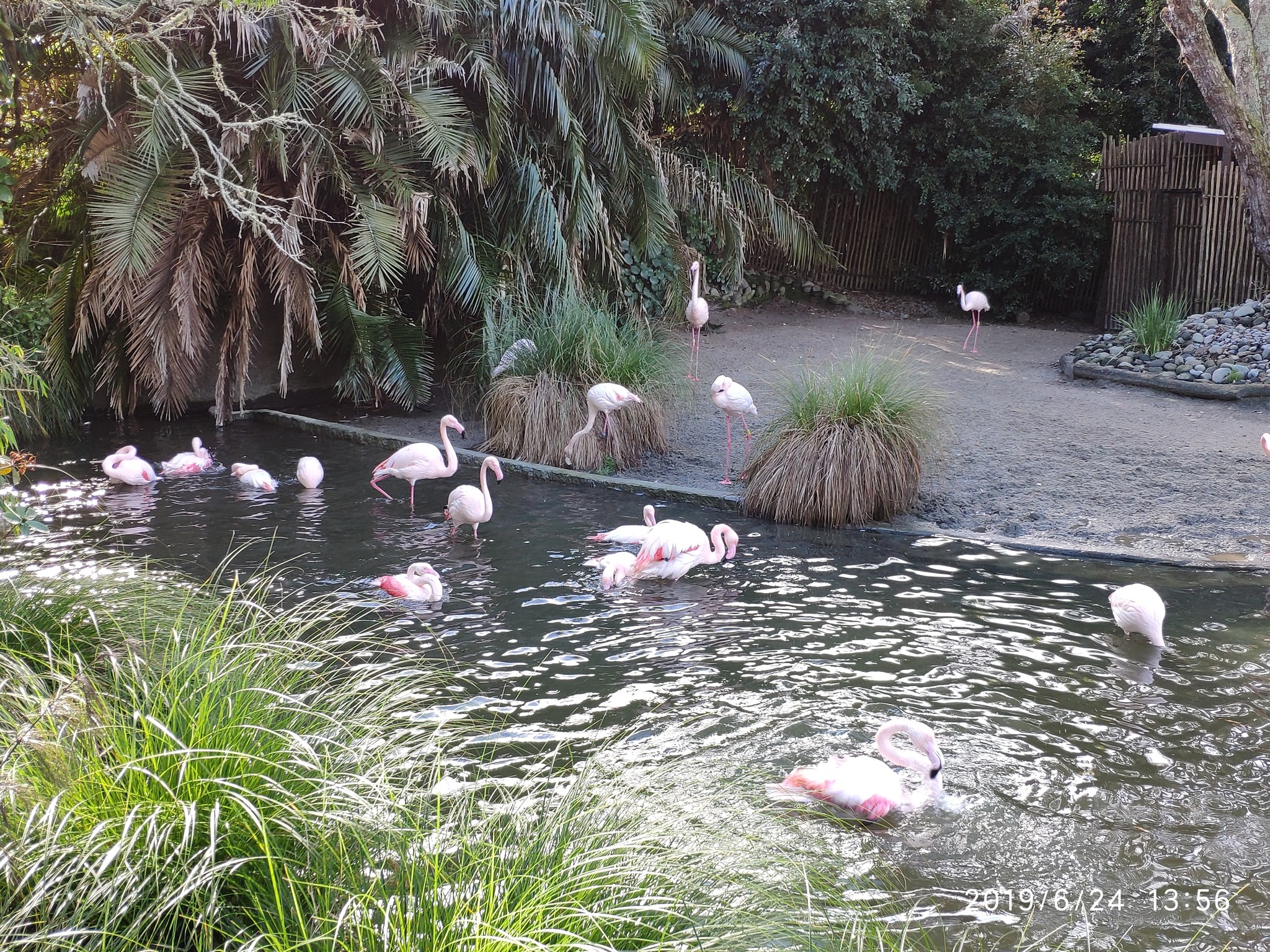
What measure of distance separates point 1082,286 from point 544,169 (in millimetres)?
9182

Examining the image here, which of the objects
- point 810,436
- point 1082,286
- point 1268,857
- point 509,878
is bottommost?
point 1268,857

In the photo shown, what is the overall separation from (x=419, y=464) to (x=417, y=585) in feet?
6.96

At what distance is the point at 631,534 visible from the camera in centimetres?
680

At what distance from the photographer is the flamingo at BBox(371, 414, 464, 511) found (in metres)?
7.91

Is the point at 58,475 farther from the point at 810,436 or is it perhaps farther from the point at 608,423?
the point at 810,436

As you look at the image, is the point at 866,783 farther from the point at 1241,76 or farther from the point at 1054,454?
the point at 1241,76

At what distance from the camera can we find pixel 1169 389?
10.9 meters

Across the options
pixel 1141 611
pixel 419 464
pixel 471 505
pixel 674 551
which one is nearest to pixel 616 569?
pixel 674 551

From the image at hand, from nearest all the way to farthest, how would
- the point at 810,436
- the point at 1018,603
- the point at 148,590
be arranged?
the point at 148,590, the point at 1018,603, the point at 810,436

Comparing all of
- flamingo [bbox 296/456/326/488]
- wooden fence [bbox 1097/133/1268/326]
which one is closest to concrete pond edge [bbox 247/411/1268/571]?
flamingo [bbox 296/456/326/488]

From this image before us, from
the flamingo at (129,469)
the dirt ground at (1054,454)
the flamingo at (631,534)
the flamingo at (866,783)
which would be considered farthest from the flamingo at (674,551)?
the flamingo at (129,469)

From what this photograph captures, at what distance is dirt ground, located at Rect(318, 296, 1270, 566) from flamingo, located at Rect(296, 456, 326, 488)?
1.86m

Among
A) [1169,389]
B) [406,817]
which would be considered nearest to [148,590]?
[406,817]

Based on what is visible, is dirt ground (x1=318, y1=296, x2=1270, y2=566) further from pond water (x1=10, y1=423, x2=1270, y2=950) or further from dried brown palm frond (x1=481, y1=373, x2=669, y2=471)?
pond water (x1=10, y1=423, x2=1270, y2=950)
